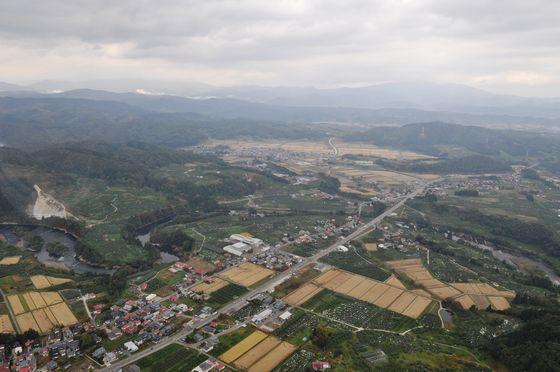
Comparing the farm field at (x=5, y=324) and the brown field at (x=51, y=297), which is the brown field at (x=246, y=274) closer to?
the brown field at (x=51, y=297)

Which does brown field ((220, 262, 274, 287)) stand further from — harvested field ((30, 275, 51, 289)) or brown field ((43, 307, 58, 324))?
harvested field ((30, 275, 51, 289))

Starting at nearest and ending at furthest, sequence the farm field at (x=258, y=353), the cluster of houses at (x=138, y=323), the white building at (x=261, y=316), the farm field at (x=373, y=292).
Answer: the farm field at (x=258, y=353), the cluster of houses at (x=138, y=323), the white building at (x=261, y=316), the farm field at (x=373, y=292)

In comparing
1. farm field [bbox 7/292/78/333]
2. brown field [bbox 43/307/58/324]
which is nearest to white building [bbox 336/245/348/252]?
farm field [bbox 7/292/78/333]

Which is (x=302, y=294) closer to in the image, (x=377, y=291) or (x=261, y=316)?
(x=261, y=316)

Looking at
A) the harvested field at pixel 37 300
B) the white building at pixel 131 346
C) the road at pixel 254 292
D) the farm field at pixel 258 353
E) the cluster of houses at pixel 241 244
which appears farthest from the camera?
the cluster of houses at pixel 241 244

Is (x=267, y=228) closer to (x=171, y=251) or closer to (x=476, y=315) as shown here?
(x=171, y=251)

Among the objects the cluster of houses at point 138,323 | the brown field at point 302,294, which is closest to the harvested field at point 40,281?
the cluster of houses at point 138,323
